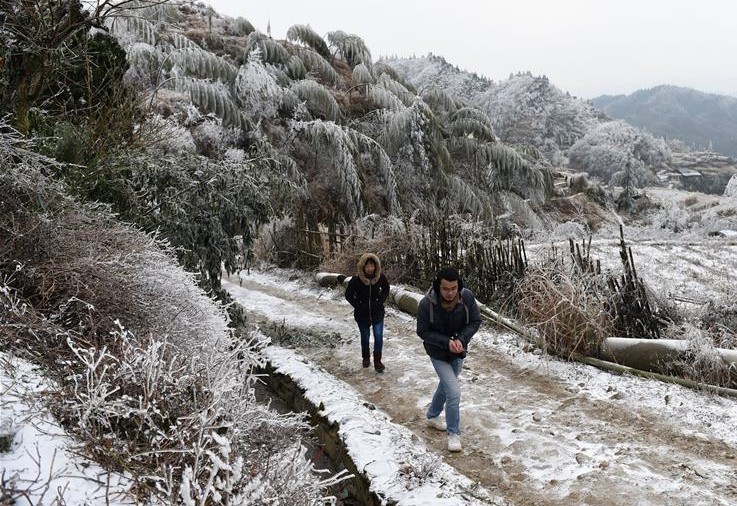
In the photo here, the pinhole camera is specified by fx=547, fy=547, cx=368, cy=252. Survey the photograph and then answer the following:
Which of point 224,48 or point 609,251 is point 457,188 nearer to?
point 609,251

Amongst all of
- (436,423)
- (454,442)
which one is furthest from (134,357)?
(436,423)

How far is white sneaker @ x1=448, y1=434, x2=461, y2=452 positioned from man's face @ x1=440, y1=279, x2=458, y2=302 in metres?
1.12

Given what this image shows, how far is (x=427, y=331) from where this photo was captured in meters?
4.38

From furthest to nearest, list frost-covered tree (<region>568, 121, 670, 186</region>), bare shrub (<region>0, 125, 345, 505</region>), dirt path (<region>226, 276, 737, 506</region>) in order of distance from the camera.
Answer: frost-covered tree (<region>568, 121, 670, 186</region>), dirt path (<region>226, 276, 737, 506</region>), bare shrub (<region>0, 125, 345, 505</region>)

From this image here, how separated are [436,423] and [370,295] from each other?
1.84 metres

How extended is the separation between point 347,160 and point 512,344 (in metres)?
8.53

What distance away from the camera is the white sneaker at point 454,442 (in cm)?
436

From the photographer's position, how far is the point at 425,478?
3.71 m

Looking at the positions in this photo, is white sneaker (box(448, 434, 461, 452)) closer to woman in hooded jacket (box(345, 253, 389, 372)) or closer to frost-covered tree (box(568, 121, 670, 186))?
woman in hooded jacket (box(345, 253, 389, 372))

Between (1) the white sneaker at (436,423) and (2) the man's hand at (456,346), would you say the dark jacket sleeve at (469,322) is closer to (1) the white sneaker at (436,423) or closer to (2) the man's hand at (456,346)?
(2) the man's hand at (456,346)

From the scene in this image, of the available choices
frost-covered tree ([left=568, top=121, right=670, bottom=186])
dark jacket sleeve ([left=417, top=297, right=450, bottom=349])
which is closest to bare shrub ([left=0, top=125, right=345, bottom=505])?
dark jacket sleeve ([left=417, top=297, right=450, bottom=349])

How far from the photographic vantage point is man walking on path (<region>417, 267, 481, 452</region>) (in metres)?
4.28

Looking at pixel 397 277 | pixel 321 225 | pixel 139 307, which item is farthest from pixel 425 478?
pixel 321 225

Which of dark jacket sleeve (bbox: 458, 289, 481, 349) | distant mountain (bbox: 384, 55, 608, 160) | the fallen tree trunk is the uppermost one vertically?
distant mountain (bbox: 384, 55, 608, 160)
